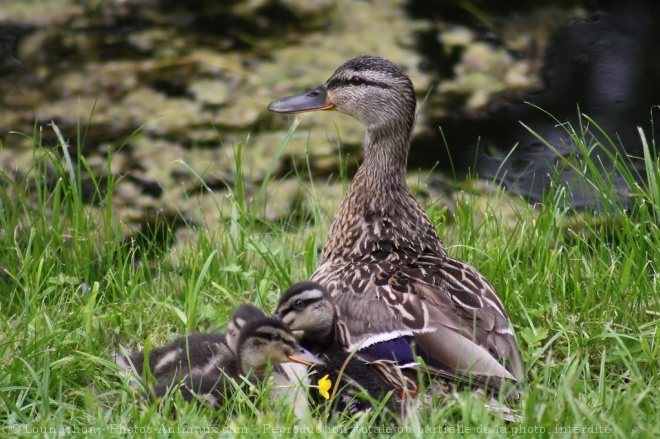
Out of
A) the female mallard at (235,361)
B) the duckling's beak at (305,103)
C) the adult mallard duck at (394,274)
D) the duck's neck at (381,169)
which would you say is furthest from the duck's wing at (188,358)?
the duckling's beak at (305,103)

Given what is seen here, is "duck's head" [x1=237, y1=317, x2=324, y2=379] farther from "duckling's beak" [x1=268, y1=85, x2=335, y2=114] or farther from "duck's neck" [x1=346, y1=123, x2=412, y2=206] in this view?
"duckling's beak" [x1=268, y1=85, x2=335, y2=114]

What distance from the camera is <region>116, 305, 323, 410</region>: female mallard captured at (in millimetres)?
2965

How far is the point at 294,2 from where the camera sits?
799 cm

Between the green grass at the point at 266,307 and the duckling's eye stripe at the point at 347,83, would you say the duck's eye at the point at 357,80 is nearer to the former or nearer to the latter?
the duckling's eye stripe at the point at 347,83

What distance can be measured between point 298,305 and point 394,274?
379mm

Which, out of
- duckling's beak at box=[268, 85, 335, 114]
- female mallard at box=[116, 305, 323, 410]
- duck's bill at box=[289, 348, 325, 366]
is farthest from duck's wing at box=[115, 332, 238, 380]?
duckling's beak at box=[268, 85, 335, 114]

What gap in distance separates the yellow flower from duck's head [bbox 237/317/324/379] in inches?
3.3

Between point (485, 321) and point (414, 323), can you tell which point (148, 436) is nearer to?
point (414, 323)

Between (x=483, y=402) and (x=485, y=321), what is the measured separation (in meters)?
0.45

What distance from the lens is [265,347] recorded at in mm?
3014

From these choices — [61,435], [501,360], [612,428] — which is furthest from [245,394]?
[612,428]

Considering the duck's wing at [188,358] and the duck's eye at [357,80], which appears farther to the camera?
the duck's eye at [357,80]

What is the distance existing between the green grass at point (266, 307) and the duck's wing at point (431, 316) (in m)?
0.14

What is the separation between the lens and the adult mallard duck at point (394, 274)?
117 inches
